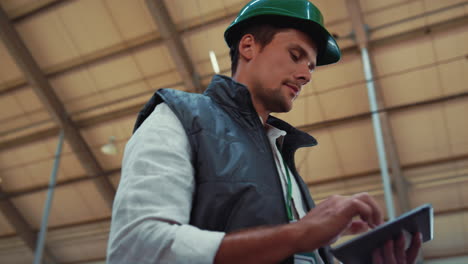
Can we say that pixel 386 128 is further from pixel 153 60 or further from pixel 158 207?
pixel 158 207

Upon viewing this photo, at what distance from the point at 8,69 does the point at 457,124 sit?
13.2m

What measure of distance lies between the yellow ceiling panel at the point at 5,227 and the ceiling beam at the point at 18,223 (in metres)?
0.19

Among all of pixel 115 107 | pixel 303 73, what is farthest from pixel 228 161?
pixel 115 107

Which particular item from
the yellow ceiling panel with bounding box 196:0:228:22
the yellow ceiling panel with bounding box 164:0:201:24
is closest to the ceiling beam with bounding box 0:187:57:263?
the yellow ceiling panel with bounding box 164:0:201:24

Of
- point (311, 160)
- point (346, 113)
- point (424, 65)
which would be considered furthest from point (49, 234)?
point (424, 65)

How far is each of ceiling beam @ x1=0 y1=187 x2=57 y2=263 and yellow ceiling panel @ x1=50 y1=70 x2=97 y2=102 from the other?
5.33m

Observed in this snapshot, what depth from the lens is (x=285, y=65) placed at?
1708 millimetres

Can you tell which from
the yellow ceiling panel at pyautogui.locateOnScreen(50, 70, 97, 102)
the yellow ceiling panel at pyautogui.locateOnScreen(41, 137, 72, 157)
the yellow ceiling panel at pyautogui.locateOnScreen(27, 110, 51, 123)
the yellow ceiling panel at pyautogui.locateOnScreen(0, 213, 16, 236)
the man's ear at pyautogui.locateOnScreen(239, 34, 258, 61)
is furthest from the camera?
the yellow ceiling panel at pyautogui.locateOnScreen(0, 213, 16, 236)

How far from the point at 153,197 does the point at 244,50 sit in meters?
1.00

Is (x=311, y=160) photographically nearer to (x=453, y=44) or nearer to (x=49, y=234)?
(x=453, y=44)

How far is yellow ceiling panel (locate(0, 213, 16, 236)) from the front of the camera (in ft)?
53.0

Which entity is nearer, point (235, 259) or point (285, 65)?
point (235, 259)

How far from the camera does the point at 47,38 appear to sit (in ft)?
40.1

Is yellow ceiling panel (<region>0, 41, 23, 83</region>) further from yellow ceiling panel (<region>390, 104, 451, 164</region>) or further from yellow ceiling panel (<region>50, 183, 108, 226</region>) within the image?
yellow ceiling panel (<region>390, 104, 451, 164</region>)
